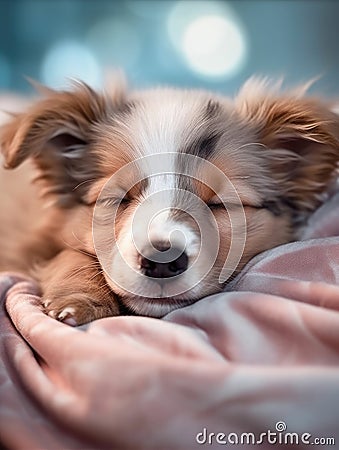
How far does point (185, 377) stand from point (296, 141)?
0.89 m

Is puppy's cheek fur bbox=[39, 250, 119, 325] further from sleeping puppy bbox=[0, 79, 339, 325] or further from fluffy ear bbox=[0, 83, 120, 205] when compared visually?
fluffy ear bbox=[0, 83, 120, 205]

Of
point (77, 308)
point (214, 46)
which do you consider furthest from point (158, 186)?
point (214, 46)

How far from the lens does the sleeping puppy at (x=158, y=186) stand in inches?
55.2

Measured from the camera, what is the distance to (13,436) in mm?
1079

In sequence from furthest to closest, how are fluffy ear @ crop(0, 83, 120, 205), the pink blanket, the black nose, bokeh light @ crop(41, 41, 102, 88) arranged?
bokeh light @ crop(41, 41, 102, 88), fluffy ear @ crop(0, 83, 120, 205), the black nose, the pink blanket

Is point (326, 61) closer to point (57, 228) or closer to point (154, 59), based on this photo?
point (154, 59)

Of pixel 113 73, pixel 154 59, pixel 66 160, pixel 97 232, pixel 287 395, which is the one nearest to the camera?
pixel 287 395

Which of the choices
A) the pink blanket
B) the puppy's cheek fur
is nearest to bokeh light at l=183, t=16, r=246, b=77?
the puppy's cheek fur

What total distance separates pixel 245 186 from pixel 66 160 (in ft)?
1.68

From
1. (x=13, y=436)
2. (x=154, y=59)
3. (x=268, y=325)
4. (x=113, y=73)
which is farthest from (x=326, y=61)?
(x=13, y=436)

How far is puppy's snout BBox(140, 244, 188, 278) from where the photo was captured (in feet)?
4.37

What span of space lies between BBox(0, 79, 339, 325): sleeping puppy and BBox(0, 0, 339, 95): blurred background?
2.00 m

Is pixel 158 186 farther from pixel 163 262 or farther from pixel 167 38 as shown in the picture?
pixel 167 38

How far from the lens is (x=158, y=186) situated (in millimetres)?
1478
